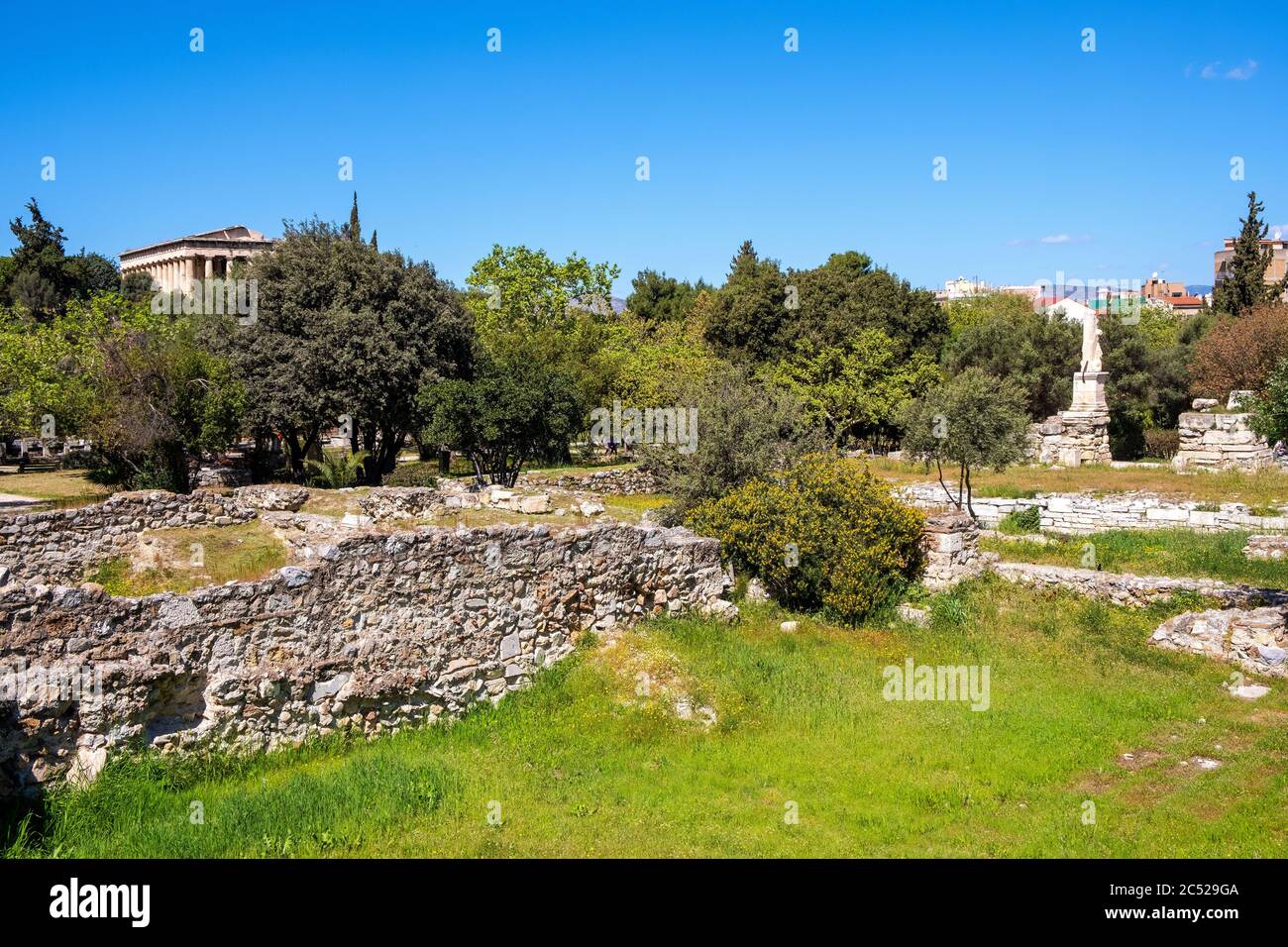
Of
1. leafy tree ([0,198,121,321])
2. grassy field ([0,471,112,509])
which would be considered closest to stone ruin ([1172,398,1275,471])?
grassy field ([0,471,112,509])

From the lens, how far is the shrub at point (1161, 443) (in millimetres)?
38109

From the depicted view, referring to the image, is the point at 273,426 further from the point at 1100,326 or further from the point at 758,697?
the point at 1100,326

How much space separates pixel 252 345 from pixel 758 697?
27.5 meters

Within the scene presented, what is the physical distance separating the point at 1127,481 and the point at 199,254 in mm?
74612

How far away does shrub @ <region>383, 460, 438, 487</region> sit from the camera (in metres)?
31.2

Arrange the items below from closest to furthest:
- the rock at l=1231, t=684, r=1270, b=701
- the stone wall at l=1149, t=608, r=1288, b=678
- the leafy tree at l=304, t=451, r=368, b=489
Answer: the rock at l=1231, t=684, r=1270, b=701 → the stone wall at l=1149, t=608, r=1288, b=678 → the leafy tree at l=304, t=451, r=368, b=489

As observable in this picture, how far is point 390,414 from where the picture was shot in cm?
3294

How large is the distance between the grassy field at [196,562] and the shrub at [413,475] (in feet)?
33.1

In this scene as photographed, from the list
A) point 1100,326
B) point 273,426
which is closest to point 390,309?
point 273,426

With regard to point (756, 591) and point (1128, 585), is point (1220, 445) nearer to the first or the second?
point (1128, 585)

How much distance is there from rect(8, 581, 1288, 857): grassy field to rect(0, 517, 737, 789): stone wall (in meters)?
0.36

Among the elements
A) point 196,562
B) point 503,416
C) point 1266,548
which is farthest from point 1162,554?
point 196,562

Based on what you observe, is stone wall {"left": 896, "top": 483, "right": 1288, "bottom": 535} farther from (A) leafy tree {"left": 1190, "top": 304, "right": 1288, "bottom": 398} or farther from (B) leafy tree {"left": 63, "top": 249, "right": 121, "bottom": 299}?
(B) leafy tree {"left": 63, "top": 249, "right": 121, "bottom": 299}

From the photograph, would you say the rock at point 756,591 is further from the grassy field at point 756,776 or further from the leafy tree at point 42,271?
the leafy tree at point 42,271
